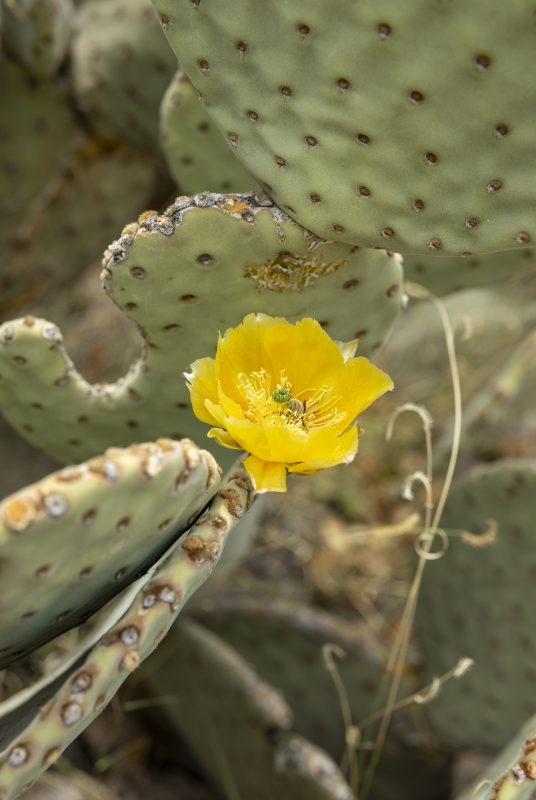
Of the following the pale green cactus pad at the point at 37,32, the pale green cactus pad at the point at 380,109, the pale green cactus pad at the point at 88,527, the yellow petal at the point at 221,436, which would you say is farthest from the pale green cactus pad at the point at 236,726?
the pale green cactus pad at the point at 37,32

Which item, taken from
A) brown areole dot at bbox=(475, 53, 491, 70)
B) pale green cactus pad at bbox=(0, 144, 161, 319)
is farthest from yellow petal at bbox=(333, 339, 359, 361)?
pale green cactus pad at bbox=(0, 144, 161, 319)

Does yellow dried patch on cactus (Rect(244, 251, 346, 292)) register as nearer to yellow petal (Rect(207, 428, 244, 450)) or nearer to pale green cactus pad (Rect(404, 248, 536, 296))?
yellow petal (Rect(207, 428, 244, 450))

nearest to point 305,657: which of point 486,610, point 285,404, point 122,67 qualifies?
point 486,610

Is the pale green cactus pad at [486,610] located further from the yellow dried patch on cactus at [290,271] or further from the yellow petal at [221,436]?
the yellow petal at [221,436]

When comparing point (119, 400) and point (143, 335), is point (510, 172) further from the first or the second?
point (119, 400)

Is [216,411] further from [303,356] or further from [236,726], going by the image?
[236,726]

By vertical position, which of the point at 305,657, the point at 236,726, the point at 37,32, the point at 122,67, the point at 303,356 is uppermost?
the point at 37,32

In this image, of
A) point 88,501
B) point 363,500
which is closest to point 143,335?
point 88,501
